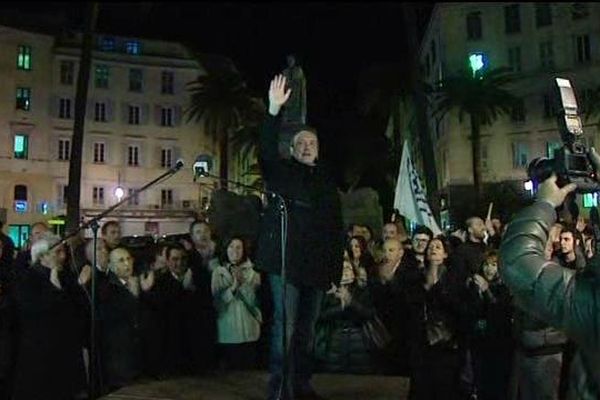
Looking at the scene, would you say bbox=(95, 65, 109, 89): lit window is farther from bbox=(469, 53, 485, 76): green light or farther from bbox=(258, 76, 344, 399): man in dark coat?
bbox=(469, 53, 485, 76): green light

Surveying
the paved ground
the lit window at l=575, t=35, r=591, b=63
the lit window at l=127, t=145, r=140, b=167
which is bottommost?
the paved ground

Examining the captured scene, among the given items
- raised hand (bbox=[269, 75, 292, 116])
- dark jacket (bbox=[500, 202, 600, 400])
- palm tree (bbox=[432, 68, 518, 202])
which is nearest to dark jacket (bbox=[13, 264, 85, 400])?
raised hand (bbox=[269, 75, 292, 116])

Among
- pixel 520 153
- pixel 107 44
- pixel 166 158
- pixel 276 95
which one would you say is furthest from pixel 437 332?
pixel 520 153

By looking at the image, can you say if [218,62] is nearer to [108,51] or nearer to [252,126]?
[252,126]

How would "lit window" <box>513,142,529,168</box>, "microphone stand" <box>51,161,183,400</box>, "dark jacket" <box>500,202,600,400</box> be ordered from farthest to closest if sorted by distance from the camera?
"lit window" <box>513,142,529,168</box> < "microphone stand" <box>51,161,183,400</box> < "dark jacket" <box>500,202,600,400</box>

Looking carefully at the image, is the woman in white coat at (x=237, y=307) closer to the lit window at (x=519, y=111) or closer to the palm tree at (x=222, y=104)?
the palm tree at (x=222, y=104)

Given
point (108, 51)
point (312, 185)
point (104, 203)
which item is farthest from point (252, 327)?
point (108, 51)

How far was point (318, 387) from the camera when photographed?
5277 mm

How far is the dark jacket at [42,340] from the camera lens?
5.68m

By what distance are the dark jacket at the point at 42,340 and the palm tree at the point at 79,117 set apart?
7738mm

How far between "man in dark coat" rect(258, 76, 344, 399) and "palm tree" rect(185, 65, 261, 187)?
2379 centimetres

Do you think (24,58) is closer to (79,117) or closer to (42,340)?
(79,117)

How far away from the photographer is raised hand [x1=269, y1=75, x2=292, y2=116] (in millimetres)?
4219

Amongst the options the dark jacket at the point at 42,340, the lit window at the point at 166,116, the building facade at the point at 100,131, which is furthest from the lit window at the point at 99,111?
the dark jacket at the point at 42,340
